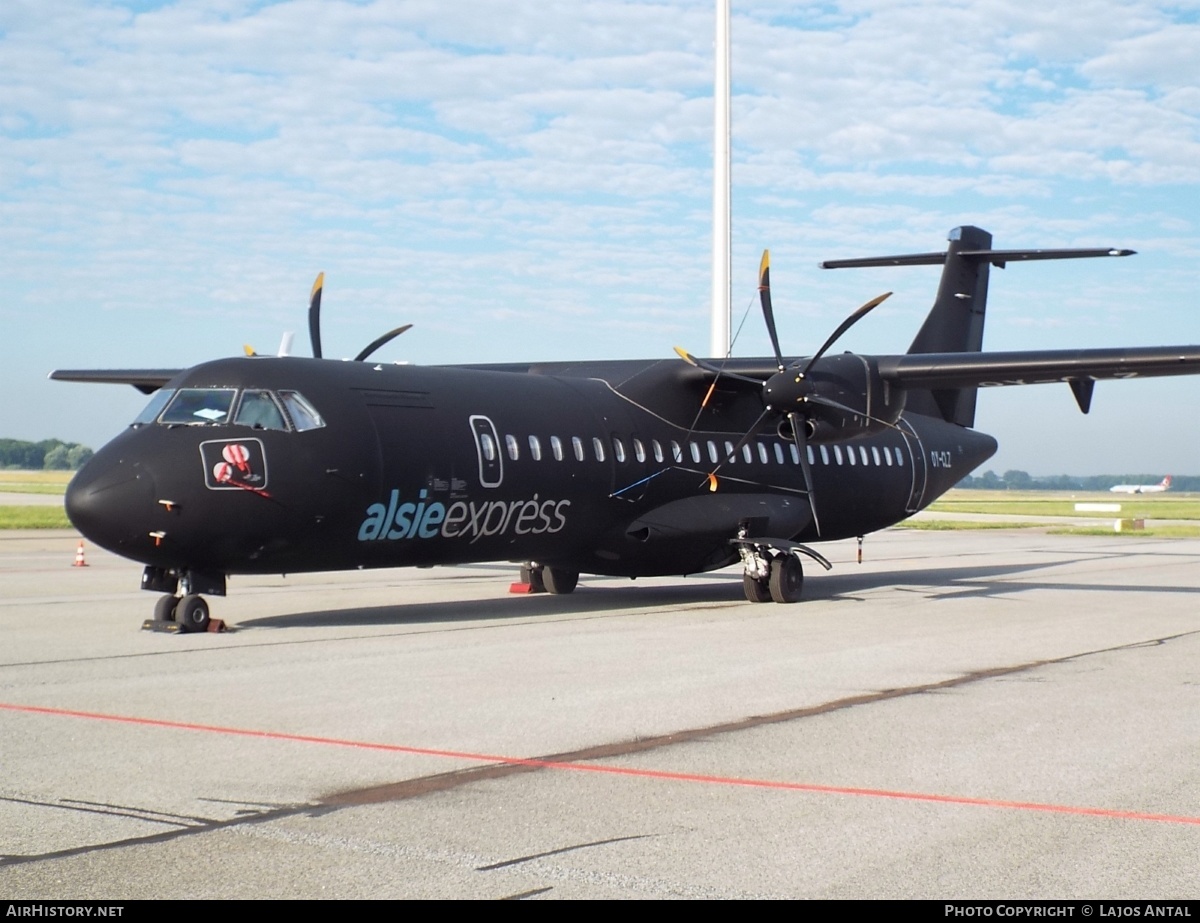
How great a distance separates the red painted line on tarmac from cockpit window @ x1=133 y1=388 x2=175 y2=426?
5.29 metres

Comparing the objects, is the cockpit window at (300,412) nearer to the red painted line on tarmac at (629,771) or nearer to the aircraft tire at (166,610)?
the aircraft tire at (166,610)

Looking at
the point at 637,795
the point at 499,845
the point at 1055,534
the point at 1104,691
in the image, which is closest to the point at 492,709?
the point at 637,795

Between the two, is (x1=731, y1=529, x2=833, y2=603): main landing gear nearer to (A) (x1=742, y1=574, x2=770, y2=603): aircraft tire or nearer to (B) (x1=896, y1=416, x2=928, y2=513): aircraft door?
(A) (x1=742, y1=574, x2=770, y2=603): aircraft tire

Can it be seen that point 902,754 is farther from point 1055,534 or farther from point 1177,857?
point 1055,534

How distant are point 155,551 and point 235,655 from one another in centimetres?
181

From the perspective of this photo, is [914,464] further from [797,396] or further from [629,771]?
[629,771]

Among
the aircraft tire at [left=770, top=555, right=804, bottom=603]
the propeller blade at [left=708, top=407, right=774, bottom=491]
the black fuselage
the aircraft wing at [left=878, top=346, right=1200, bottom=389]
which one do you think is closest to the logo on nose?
the black fuselage

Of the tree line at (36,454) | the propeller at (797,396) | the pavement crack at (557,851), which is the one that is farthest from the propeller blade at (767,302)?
the tree line at (36,454)

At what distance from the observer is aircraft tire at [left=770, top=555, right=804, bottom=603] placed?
1934 cm

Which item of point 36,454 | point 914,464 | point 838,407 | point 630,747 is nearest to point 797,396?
point 838,407

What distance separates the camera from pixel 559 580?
67.5 feet

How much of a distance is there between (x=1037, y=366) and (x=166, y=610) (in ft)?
41.2

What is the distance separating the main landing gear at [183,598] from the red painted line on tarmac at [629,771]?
457cm

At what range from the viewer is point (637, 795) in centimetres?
695
